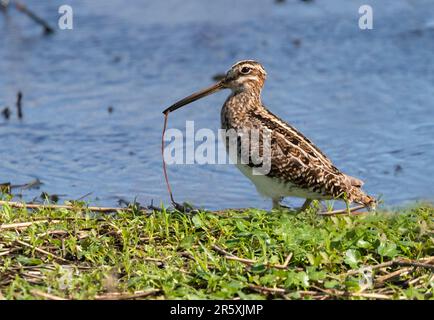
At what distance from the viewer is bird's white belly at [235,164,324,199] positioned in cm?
767

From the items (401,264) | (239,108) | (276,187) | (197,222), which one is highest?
(239,108)

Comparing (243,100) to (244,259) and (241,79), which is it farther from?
(244,259)

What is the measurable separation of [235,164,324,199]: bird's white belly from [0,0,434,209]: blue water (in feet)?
4.24

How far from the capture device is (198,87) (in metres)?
12.1

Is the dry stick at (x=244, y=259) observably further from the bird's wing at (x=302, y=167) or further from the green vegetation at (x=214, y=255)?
the bird's wing at (x=302, y=167)

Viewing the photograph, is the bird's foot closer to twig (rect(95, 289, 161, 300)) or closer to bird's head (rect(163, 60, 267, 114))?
bird's head (rect(163, 60, 267, 114))

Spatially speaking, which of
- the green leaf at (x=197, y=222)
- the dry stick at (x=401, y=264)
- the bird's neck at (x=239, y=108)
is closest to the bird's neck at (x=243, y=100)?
the bird's neck at (x=239, y=108)

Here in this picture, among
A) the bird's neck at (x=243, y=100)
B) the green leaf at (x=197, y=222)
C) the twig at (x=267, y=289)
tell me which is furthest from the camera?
the bird's neck at (x=243, y=100)

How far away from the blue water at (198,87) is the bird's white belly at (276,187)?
1292mm

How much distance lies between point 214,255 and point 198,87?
5506 millimetres

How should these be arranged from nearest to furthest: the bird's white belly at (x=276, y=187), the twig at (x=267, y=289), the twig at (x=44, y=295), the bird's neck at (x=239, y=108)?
the twig at (x=44, y=295) < the twig at (x=267, y=289) < the bird's white belly at (x=276, y=187) < the bird's neck at (x=239, y=108)

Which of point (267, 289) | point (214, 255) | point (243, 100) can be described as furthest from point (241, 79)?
point (267, 289)

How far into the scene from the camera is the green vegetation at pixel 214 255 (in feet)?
A: 20.4

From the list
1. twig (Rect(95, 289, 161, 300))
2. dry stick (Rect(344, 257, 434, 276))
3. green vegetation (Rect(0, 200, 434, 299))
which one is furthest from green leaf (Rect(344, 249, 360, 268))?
twig (Rect(95, 289, 161, 300))
